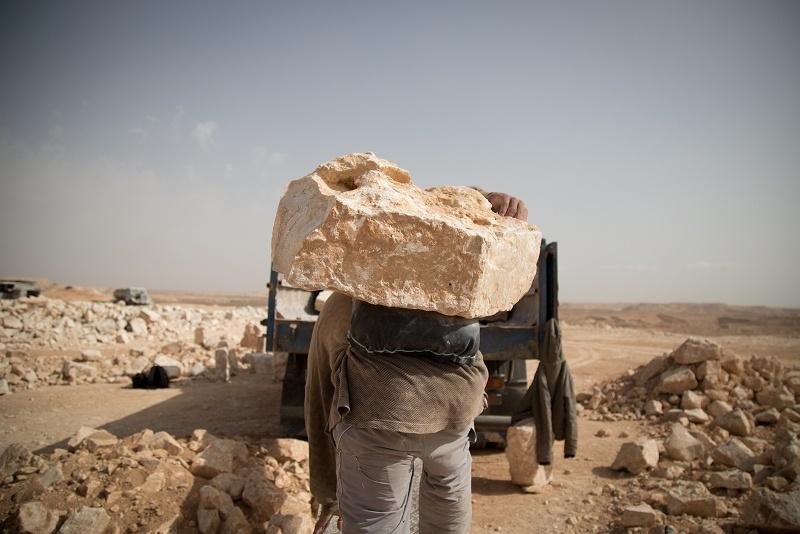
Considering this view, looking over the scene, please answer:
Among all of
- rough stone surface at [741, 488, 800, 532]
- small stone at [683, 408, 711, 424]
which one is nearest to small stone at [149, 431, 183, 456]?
rough stone surface at [741, 488, 800, 532]

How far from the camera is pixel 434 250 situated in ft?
5.66

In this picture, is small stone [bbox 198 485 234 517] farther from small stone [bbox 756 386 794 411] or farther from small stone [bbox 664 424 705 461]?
small stone [bbox 756 386 794 411]

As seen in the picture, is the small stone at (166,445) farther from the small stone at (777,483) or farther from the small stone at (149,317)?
the small stone at (149,317)

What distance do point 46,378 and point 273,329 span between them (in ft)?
19.3

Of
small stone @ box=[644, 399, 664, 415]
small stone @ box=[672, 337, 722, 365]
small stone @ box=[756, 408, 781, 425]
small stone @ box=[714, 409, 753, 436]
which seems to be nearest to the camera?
small stone @ box=[714, 409, 753, 436]

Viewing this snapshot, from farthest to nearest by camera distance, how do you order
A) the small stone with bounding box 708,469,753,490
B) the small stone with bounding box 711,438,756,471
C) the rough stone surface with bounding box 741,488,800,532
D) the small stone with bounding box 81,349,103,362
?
the small stone with bounding box 81,349,103,362
the small stone with bounding box 711,438,756,471
the small stone with bounding box 708,469,753,490
the rough stone surface with bounding box 741,488,800,532

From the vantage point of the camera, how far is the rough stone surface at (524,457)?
12.7 ft

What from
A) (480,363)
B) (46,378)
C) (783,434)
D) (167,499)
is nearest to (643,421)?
(783,434)

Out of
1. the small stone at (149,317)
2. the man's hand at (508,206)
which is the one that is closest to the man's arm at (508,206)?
the man's hand at (508,206)

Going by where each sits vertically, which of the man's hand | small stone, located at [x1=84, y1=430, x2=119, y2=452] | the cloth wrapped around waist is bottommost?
small stone, located at [x1=84, y1=430, x2=119, y2=452]

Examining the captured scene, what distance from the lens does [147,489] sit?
2.70 metres

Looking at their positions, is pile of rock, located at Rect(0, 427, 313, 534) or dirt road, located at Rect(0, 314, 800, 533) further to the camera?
dirt road, located at Rect(0, 314, 800, 533)

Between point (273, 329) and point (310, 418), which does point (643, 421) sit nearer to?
point (273, 329)

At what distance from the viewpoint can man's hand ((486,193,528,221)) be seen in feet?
7.13
